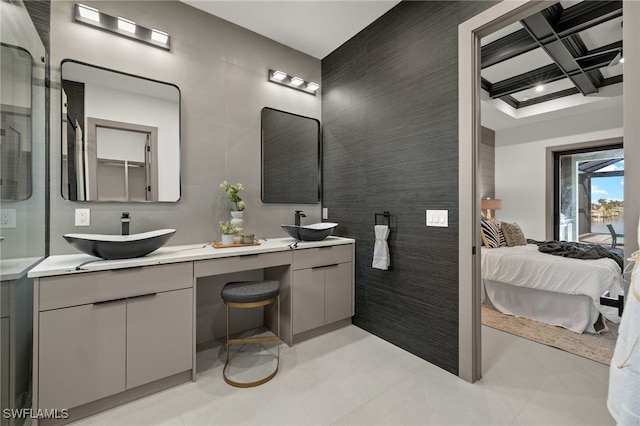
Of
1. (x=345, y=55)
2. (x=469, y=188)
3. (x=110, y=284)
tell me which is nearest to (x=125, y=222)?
(x=110, y=284)

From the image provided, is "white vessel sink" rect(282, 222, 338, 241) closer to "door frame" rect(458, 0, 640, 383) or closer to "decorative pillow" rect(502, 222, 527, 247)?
"door frame" rect(458, 0, 640, 383)

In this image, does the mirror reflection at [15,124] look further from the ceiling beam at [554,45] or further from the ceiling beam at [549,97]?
the ceiling beam at [549,97]

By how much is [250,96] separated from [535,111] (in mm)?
4829

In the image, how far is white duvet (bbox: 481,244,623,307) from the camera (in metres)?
2.54

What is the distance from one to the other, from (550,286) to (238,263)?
122 inches

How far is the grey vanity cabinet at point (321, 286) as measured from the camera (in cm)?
234

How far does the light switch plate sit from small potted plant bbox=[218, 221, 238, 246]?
1.58 metres

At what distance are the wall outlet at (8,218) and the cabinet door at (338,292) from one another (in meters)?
2.03

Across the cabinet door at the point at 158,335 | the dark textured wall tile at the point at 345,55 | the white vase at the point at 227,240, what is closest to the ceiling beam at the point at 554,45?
the dark textured wall tile at the point at 345,55

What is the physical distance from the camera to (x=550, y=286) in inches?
109

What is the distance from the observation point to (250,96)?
2.64 m

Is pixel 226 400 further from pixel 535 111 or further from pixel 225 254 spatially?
pixel 535 111

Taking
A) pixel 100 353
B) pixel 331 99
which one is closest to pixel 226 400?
pixel 100 353

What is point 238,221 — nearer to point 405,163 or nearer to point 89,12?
point 405,163
